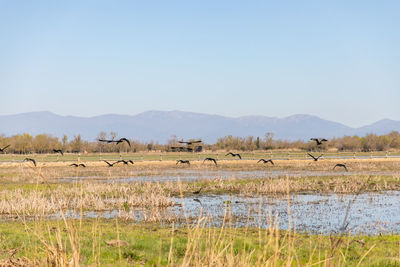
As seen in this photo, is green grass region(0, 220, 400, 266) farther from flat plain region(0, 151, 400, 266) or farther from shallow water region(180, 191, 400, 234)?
shallow water region(180, 191, 400, 234)

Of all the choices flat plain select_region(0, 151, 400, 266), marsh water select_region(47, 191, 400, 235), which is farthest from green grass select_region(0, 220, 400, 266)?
marsh water select_region(47, 191, 400, 235)

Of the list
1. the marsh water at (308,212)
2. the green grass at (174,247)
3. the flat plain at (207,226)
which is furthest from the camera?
the marsh water at (308,212)

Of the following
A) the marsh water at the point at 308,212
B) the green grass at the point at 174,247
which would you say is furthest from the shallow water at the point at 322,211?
the green grass at the point at 174,247

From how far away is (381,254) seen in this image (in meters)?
10.4

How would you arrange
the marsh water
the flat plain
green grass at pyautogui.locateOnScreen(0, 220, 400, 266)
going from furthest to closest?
the marsh water < green grass at pyautogui.locateOnScreen(0, 220, 400, 266) < the flat plain

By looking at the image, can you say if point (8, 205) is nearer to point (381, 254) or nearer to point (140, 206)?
point (140, 206)

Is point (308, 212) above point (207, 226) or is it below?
below

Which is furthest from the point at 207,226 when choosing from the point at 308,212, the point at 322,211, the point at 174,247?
the point at 322,211

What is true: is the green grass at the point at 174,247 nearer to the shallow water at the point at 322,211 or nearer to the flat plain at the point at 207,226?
the flat plain at the point at 207,226

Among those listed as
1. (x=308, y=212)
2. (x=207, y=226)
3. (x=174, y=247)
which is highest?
(x=207, y=226)

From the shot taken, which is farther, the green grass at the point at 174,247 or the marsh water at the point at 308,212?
the marsh water at the point at 308,212

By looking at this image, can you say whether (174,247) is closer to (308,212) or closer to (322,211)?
(308,212)

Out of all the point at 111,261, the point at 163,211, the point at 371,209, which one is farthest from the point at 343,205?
the point at 111,261

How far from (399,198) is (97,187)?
19446mm
